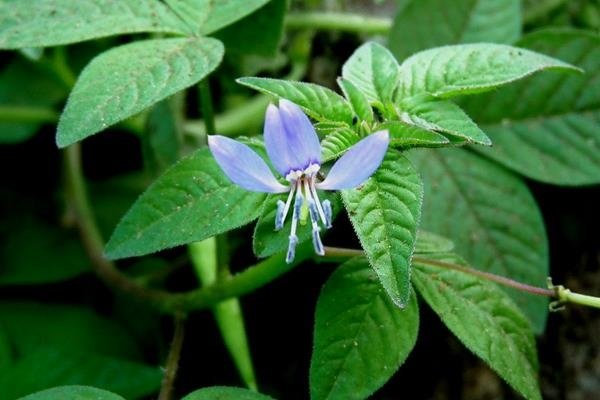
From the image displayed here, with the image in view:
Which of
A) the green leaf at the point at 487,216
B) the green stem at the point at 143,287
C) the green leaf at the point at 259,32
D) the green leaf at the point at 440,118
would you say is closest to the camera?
the green leaf at the point at 440,118

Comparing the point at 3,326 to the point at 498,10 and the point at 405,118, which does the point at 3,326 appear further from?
the point at 498,10

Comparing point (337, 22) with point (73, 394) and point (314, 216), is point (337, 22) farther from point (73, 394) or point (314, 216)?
point (73, 394)

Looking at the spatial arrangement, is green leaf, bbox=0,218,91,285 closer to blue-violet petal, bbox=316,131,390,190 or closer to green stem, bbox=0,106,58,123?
green stem, bbox=0,106,58,123

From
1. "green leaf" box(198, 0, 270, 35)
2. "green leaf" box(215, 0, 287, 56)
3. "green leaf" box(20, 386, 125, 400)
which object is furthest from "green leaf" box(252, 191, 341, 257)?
"green leaf" box(215, 0, 287, 56)

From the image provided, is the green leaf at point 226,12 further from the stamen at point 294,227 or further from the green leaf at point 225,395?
the green leaf at point 225,395

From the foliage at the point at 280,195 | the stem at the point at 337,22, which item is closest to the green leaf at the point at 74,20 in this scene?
the foliage at the point at 280,195

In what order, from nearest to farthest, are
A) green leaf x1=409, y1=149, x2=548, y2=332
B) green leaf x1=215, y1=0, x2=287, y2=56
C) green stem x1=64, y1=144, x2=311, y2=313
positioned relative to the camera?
green stem x1=64, y1=144, x2=311, y2=313, green leaf x1=409, y1=149, x2=548, y2=332, green leaf x1=215, y1=0, x2=287, y2=56
